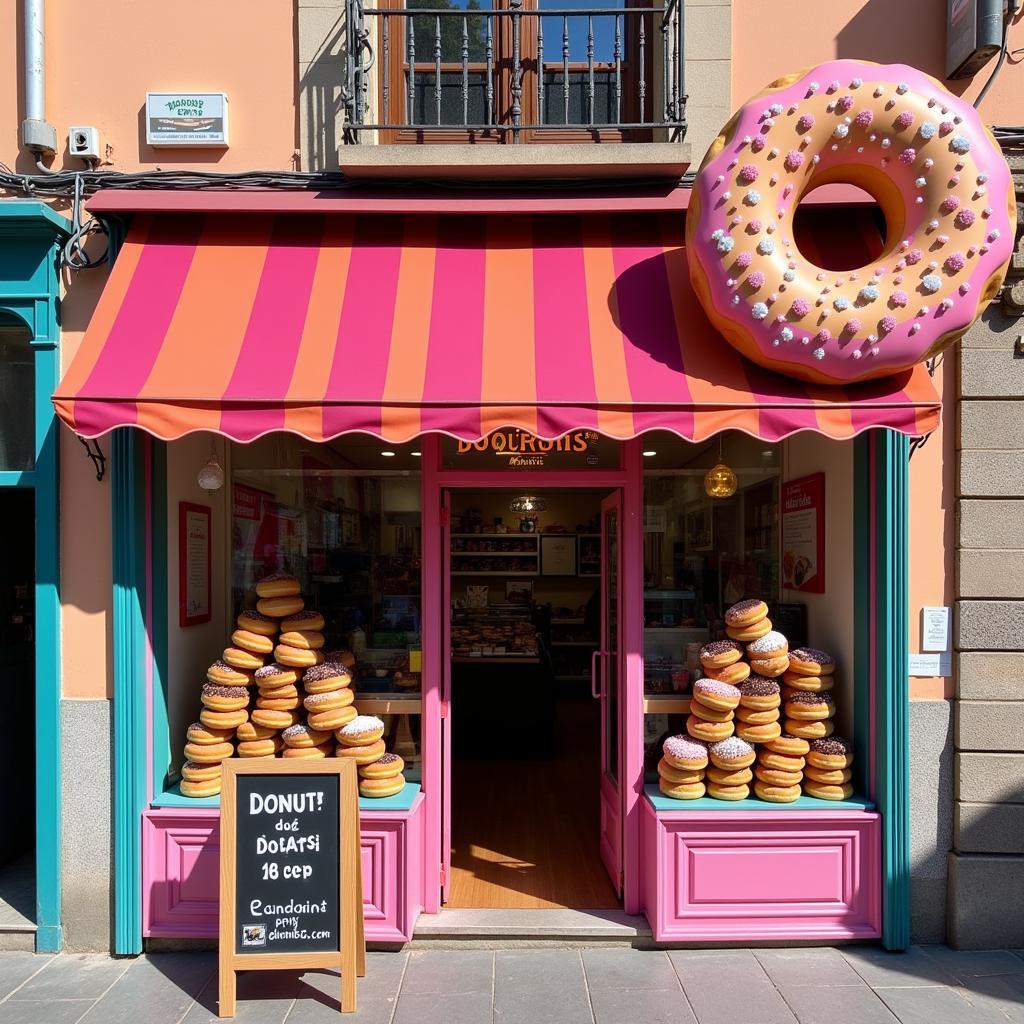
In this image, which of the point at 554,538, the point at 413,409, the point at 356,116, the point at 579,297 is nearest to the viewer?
the point at 413,409

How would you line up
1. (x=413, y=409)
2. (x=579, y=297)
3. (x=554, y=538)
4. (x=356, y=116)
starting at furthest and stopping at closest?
(x=554, y=538), (x=356, y=116), (x=579, y=297), (x=413, y=409)

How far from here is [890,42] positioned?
4.87 meters

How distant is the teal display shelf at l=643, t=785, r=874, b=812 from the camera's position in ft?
14.9

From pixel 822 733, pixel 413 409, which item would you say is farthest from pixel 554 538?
pixel 413 409

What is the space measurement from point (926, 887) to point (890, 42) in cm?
522

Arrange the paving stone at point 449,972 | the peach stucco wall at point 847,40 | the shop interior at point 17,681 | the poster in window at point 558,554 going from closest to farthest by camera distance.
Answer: the paving stone at point 449,972 < the peach stucco wall at point 847,40 < the shop interior at point 17,681 < the poster in window at point 558,554

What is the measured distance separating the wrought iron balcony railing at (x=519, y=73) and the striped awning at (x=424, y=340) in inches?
30.1

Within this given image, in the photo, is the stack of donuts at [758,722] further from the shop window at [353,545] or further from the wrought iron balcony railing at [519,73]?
the wrought iron balcony railing at [519,73]

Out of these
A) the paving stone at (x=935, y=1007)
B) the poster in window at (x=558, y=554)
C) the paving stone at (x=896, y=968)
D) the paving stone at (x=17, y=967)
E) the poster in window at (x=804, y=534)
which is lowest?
the paving stone at (x=17, y=967)

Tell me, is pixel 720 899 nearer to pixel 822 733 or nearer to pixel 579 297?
pixel 822 733

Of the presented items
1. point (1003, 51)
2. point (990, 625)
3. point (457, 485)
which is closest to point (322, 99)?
point (457, 485)

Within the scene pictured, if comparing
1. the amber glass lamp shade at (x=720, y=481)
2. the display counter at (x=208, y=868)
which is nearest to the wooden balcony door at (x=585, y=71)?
the amber glass lamp shade at (x=720, y=481)

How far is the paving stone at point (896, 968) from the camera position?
13.8 feet

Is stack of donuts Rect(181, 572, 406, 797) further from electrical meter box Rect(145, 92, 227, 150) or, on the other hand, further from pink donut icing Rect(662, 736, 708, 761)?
electrical meter box Rect(145, 92, 227, 150)
